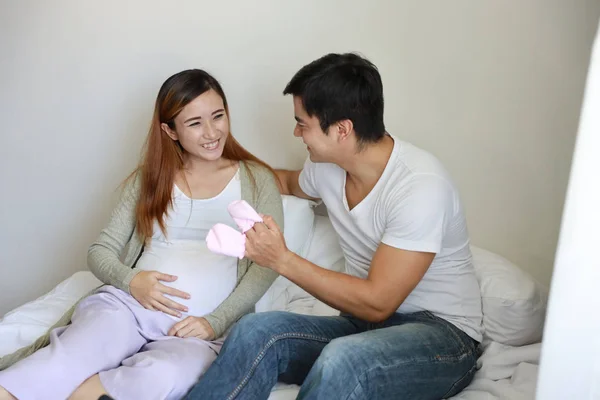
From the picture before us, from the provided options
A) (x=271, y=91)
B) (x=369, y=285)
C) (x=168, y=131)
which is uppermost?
(x=271, y=91)

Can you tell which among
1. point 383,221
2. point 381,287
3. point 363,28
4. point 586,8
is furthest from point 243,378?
point 586,8

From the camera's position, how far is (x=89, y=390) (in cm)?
142

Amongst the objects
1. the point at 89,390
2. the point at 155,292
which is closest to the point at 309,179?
the point at 155,292

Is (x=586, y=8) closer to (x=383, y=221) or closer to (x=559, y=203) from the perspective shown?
(x=559, y=203)

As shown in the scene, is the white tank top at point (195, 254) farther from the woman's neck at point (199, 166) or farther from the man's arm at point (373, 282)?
the man's arm at point (373, 282)

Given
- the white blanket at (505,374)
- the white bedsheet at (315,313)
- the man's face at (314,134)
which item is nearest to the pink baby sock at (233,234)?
the man's face at (314,134)

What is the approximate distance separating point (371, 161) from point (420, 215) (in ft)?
0.66

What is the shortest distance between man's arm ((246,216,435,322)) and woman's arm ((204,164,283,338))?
0.25 meters

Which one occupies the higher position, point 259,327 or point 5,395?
point 259,327

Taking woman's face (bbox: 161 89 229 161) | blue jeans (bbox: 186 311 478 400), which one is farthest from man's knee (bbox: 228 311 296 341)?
woman's face (bbox: 161 89 229 161)

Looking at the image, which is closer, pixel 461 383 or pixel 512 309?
pixel 461 383

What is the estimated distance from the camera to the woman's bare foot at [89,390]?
1.41m

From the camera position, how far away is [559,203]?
188 cm

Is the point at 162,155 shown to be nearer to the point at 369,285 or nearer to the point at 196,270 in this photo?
the point at 196,270
